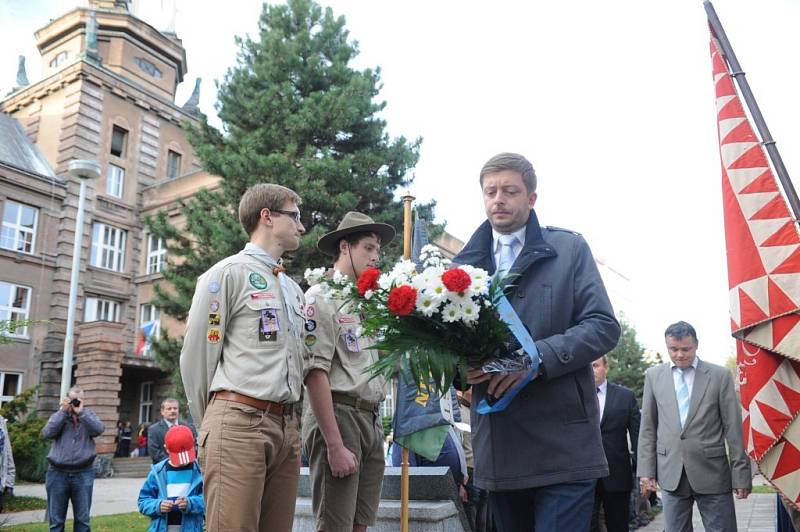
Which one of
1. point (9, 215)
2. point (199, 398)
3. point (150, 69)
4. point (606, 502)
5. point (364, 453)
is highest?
point (150, 69)

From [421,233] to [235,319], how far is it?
407cm

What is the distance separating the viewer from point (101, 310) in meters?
33.2

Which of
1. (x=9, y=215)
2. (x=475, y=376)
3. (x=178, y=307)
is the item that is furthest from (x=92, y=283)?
(x=475, y=376)

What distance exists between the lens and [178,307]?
62.0 feet

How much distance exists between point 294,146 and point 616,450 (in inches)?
545

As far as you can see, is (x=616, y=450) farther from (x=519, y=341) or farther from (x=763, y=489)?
(x=763, y=489)

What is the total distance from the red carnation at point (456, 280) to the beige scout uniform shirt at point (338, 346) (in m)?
1.76

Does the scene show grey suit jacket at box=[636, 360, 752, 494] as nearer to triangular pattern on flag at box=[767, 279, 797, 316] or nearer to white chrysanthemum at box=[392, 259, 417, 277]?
triangular pattern on flag at box=[767, 279, 797, 316]

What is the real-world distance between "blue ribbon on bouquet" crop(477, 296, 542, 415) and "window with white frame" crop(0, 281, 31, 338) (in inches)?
1228

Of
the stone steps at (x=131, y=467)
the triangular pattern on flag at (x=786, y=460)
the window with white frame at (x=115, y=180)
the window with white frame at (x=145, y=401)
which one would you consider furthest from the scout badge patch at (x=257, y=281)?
the window with white frame at (x=115, y=180)

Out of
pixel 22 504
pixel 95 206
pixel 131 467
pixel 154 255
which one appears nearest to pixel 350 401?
pixel 22 504

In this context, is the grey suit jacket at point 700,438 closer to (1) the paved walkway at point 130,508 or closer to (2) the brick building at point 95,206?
(1) the paved walkway at point 130,508

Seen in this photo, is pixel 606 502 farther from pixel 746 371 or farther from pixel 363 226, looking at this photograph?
pixel 363 226

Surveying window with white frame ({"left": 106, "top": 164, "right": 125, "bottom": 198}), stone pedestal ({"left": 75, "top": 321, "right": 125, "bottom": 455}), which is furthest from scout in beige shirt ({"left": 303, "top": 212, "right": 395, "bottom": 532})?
window with white frame ({"left": 106, "top": 164, "right": 125, "bottom": 198})
